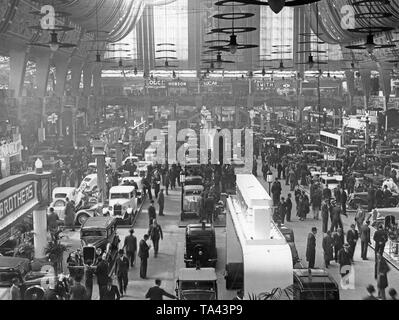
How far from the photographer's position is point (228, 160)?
26.1m

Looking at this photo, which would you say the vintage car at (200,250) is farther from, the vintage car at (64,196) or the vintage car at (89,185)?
the vintage car at (89,185)

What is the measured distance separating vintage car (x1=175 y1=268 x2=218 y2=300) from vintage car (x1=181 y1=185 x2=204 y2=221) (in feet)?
27.4

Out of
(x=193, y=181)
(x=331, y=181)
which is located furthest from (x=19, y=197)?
A: (x=331, y=181)

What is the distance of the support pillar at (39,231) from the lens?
12.8m

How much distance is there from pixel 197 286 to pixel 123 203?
887cm

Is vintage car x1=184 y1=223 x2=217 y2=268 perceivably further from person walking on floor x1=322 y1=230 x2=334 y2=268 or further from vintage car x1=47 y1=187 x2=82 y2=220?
vintage car x1=47 y1=187 x2=82 y2=220

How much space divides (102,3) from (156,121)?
59.3 ft

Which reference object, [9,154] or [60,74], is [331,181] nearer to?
[9,154]

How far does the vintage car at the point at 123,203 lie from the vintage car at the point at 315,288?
29.9 ft

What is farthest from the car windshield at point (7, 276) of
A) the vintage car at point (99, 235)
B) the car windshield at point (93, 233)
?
the car windshield at point (93, 233)

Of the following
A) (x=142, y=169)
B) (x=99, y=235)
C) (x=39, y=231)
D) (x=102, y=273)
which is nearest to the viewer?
(x=102, y=273)

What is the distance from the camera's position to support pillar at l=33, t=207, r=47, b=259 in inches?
503

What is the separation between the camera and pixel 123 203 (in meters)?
18.2
